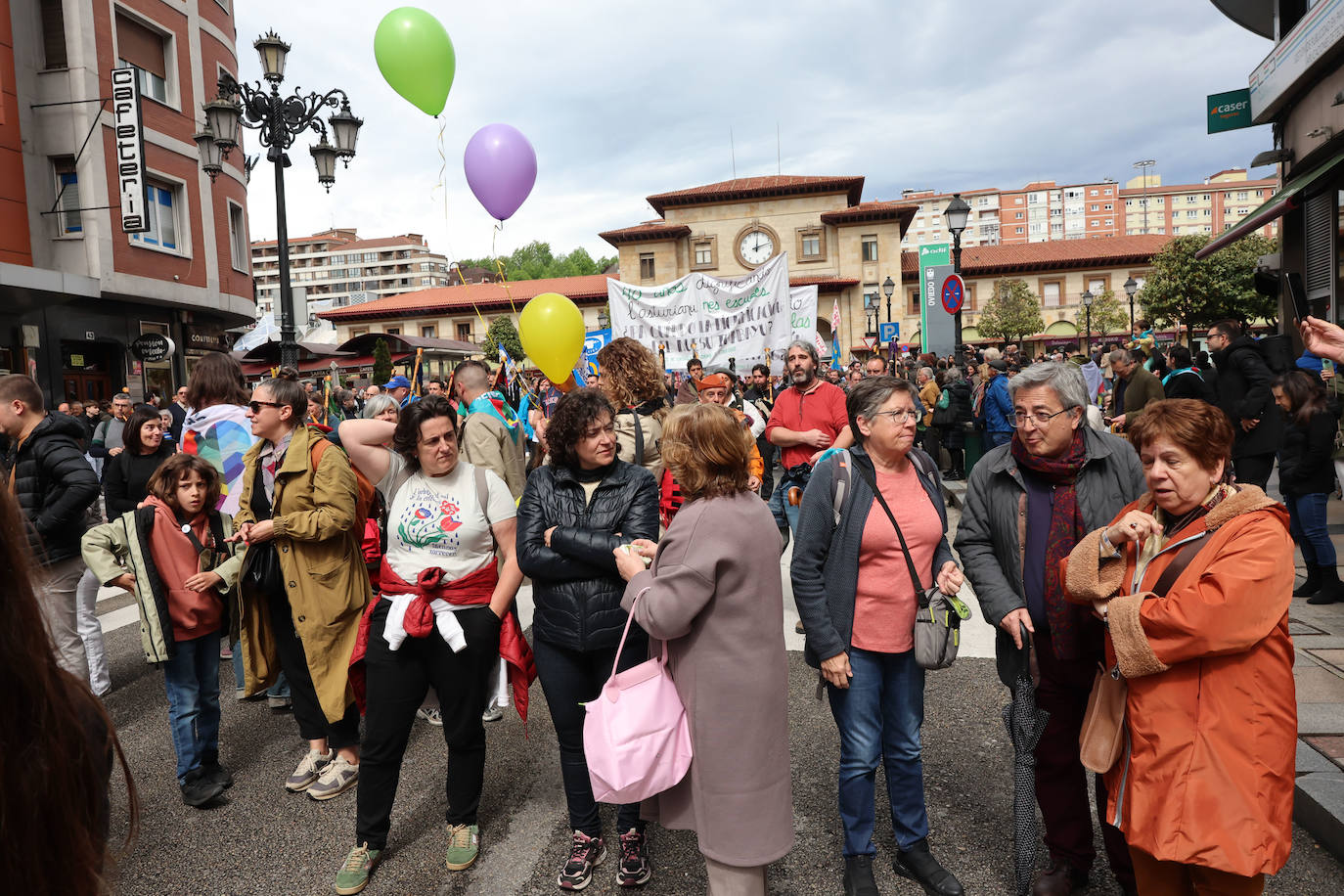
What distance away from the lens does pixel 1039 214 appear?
127000 mm

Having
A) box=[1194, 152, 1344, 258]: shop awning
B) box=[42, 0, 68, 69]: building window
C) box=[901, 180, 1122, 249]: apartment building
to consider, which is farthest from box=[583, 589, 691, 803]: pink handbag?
box=[901, 180, 1122, 249]: apartment building

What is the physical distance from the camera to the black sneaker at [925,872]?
2883 mm

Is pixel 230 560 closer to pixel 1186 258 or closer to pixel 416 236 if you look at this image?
pixel 1186 258

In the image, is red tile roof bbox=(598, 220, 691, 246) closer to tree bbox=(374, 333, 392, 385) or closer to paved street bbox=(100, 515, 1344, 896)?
tree bbox=(374, 333, 392, 385)

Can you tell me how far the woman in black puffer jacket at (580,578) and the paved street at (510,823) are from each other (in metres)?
0.20

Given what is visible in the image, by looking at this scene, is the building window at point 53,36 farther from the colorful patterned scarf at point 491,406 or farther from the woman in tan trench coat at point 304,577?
the woman in tan trench coat at point 304,577

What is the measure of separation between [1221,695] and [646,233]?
48717mm

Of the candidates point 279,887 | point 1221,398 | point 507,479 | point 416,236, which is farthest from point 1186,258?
point 416,236

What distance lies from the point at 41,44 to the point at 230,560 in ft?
60.1

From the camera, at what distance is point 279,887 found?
3.14m

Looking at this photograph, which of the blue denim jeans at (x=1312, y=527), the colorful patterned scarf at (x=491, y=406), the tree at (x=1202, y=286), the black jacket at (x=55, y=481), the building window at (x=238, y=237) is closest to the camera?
the black jacket at (x=55, y=481)

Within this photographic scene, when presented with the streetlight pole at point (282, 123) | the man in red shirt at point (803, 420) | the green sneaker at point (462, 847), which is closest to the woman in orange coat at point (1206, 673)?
the green sneaker at point (462, 847)

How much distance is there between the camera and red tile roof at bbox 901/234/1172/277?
50.5 meters

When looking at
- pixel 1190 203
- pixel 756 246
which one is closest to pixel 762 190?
pixel 756 246
